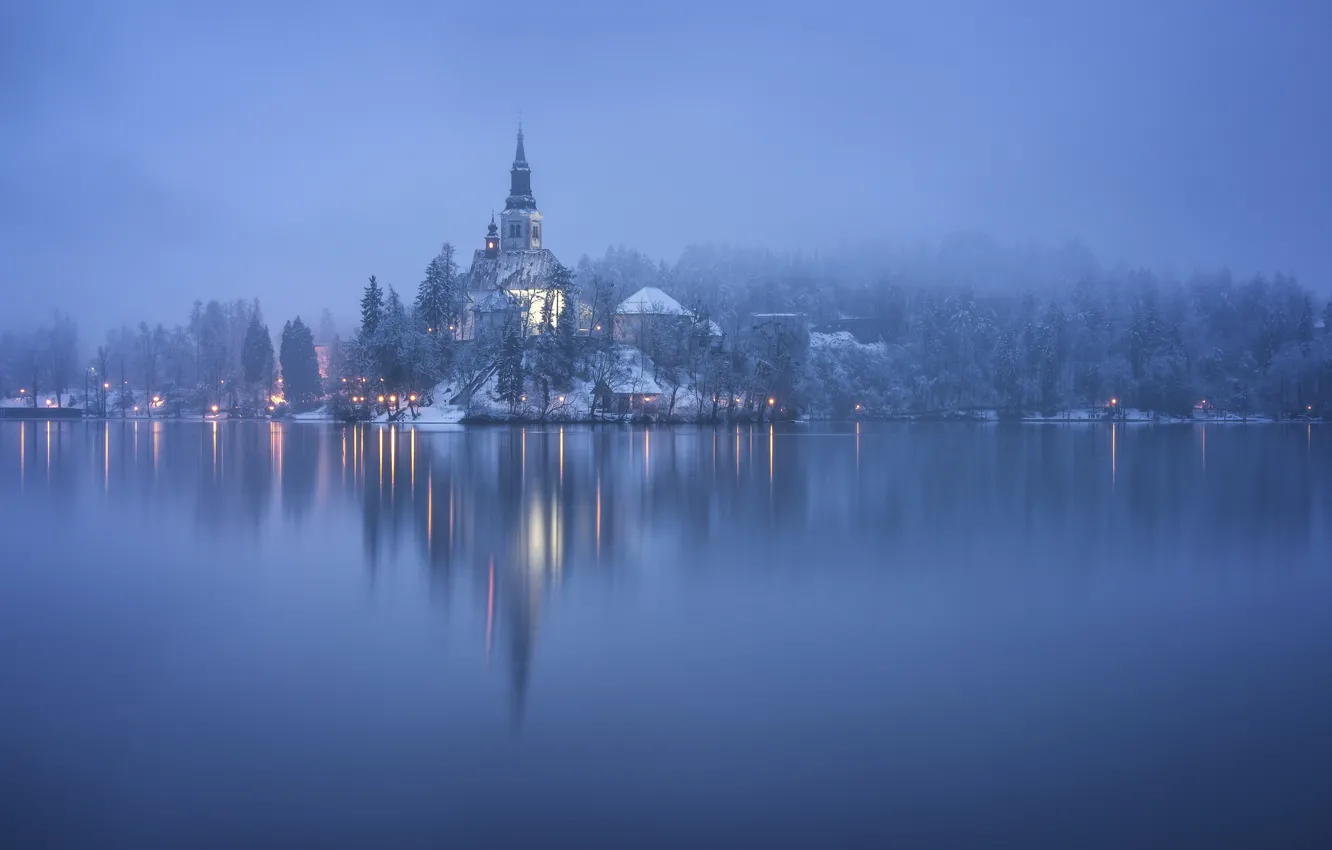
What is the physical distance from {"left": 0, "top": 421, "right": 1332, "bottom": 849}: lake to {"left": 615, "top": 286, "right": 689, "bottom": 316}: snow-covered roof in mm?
83030

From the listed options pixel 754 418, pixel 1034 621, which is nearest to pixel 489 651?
pixel 1034 621

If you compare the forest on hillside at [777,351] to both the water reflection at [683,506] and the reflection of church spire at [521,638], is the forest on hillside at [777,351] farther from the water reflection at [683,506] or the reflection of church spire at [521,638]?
the reflection of church spire at [521,638]

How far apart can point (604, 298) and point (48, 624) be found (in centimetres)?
8937

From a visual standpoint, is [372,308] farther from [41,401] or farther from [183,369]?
[41,401]

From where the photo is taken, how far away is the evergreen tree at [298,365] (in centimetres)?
12106

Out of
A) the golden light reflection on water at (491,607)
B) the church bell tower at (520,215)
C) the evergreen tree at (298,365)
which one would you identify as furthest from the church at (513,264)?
the golden light reflection on water at (491,607)

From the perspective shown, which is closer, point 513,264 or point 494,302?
point 494,302

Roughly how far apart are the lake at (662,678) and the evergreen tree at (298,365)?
103 meters

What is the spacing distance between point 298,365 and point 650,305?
146ft

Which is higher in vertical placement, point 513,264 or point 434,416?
point 513,264

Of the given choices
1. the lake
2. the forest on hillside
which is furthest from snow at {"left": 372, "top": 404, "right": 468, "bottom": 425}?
the lake

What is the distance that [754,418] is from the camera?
305ft

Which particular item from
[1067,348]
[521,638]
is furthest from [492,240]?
[521,638]

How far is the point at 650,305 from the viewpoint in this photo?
359ft
